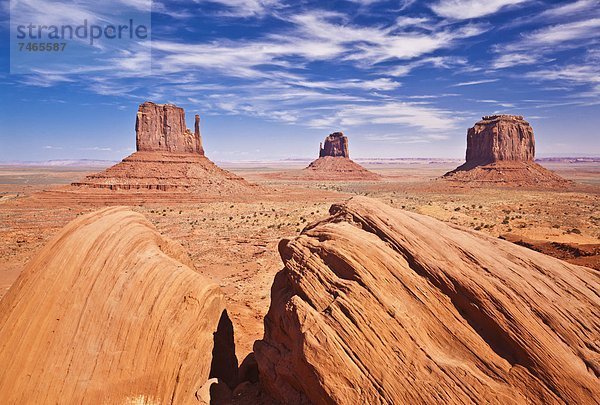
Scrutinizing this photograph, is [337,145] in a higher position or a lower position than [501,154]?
higher

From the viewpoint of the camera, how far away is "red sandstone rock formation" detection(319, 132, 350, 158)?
15320cm

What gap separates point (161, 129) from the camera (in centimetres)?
7438

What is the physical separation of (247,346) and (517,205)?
4762cm

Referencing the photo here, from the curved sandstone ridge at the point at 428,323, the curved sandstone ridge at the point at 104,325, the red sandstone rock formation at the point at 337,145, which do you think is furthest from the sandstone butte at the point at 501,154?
the curved sandstone ridge at the point at 104,325

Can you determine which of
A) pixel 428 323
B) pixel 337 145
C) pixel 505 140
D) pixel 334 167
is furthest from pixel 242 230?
pixel 337 145

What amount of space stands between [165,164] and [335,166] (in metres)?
85.4

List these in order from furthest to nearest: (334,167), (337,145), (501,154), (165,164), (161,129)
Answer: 1. (337,145)
2. (334,167)
3. (501,154)
4. (161,129)
5. (165,164)

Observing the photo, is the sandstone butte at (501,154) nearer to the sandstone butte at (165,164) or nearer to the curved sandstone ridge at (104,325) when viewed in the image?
the sandstone butte at (165,164)

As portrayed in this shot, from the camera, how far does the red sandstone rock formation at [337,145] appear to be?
6031 inches

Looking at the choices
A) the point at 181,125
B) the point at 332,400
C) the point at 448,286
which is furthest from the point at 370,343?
the point at 181,125

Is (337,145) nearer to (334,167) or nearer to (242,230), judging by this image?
(334,167)

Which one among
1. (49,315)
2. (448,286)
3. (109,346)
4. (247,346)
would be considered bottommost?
(247,346)

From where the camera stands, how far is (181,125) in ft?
250

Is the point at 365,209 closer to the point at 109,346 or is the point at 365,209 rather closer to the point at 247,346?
the point at 109,346
